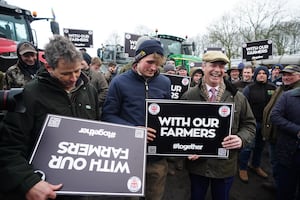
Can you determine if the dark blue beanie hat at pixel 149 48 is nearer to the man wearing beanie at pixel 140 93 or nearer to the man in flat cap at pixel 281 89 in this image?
the man wearing beanie at pixel 140 93

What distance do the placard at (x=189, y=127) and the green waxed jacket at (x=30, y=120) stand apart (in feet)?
1.90

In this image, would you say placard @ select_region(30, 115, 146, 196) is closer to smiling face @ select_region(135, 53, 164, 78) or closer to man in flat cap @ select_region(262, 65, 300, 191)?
smiling face @ select_region(135, 53, 164, 78)

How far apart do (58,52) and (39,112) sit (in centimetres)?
42

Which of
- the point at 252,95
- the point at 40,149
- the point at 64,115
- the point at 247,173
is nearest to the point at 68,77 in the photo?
the point at 64,115

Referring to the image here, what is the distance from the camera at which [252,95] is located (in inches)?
168

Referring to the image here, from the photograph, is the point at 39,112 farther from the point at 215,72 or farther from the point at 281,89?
the point at 281,89

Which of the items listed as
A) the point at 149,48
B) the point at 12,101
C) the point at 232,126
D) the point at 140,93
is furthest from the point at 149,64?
the point at 12,101

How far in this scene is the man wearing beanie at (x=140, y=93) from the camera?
2.12 meters

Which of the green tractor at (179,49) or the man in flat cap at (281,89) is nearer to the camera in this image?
the man in flat cap at (281,89)

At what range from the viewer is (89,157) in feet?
5.03

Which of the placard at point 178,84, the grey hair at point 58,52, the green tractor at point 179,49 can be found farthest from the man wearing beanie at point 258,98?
the green tractor at point 179,49

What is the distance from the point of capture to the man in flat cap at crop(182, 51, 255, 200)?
221cm

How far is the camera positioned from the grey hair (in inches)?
11.5

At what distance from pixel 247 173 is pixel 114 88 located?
3514mm
